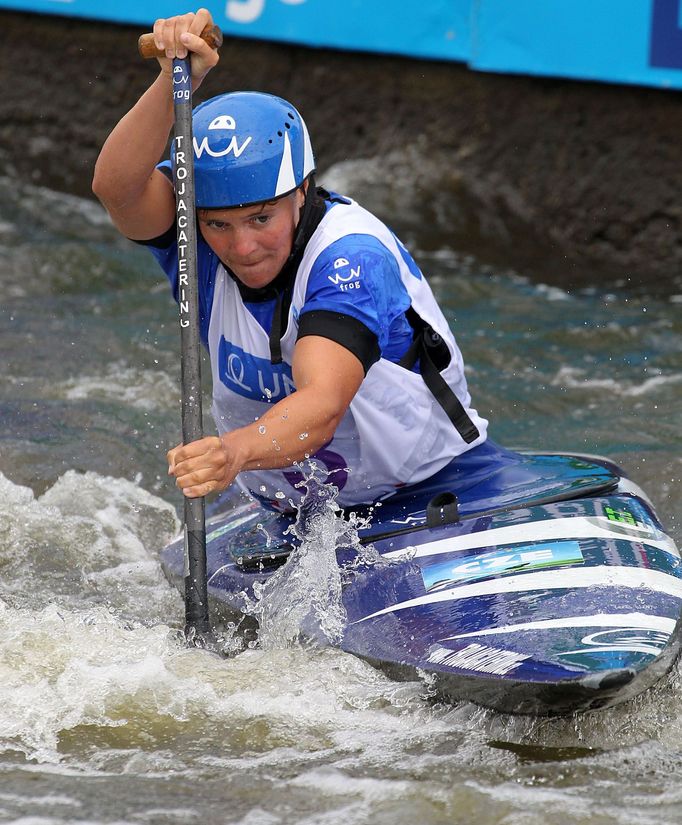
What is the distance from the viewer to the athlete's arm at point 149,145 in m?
3.62

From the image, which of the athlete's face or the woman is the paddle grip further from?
the athlete's face

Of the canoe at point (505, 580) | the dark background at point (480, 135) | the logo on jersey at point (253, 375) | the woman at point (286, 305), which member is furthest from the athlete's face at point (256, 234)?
the dark background at point (480, 135)

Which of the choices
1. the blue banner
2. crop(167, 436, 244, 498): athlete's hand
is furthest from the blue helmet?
the blue banner

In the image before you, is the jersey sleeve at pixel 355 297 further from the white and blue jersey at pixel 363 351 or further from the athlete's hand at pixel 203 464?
the athlete's hand at pixel 203 464

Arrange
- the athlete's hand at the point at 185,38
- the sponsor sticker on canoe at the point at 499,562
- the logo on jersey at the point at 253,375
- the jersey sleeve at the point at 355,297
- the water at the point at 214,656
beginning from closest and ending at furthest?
the water at the point at 214,656 → the jersey sleeve at the point at 355,297 → the athlete's hand at the point at 185,38 → the sponsor sticker on canoe at the point at 499,562 → the logo on jersey at the point at 253,375

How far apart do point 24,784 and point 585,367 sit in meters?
4.64

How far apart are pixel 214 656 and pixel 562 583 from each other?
1.03 metres

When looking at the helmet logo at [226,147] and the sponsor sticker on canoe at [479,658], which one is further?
the helmet logo at [226,147]

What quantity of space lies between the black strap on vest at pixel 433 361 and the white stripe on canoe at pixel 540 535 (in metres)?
0.37

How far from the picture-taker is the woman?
3424 millimetres

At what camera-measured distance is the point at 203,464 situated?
10.6 ft

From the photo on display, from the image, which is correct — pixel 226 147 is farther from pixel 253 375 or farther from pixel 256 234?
pixel 253 375

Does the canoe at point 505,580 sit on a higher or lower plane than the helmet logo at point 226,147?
lower

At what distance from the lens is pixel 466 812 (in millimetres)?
2986
